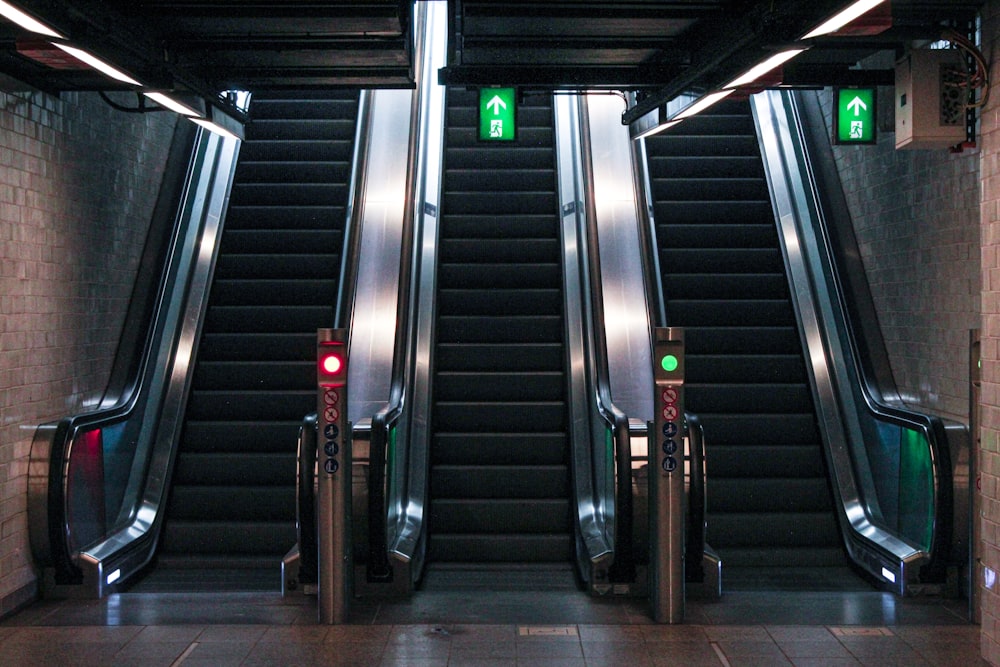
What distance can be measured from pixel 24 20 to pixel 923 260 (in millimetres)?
5925

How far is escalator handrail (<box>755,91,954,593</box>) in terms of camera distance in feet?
21.4

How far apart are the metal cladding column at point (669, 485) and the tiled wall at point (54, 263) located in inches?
148

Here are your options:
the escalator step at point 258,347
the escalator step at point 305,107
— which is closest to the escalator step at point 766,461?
the escalator step at point 258,347

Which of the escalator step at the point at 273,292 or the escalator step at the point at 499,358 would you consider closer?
the escalator step at the point at 499,358

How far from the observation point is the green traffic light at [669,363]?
→ 19.7 feet

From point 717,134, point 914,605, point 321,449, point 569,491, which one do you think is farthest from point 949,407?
point 717,134

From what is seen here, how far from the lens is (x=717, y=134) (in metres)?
11.6

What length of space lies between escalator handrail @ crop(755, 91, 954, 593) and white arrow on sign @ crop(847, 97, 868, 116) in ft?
5.10

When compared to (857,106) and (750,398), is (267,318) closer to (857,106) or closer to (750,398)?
(750,398)

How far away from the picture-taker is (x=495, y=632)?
5723mm

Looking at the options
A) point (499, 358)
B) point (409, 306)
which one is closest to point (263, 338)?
point (409, 306)

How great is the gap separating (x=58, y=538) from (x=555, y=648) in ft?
10.4

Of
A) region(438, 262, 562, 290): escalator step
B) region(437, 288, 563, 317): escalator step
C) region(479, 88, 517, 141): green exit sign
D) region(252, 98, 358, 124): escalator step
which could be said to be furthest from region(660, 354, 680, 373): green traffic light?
region(252, 98, 358, 124): escalator step

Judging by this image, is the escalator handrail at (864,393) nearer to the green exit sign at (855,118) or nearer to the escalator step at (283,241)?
the green exit sign at (855,118)
